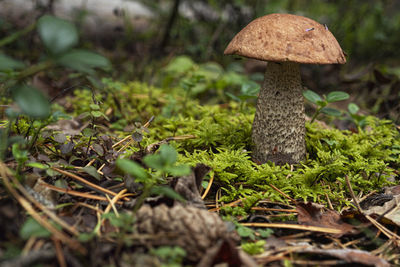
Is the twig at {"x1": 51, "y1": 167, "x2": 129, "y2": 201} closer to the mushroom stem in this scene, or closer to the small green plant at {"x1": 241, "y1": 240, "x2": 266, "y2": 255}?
the small green plant at {"x1": 241, "y1": 240, "x2": 266, "y2": 255}

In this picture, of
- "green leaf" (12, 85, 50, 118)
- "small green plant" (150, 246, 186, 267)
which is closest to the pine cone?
"small green plant" (150, 246, 186, 267)

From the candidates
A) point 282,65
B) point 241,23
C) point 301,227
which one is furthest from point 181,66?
point 301,227

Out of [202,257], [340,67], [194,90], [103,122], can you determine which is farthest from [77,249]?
[340,67]

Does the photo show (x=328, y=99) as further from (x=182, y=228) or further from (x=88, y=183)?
(x=88, y=183)

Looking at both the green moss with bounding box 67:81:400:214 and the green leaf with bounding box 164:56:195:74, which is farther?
the green leaf with bounding box 164:56:195:74

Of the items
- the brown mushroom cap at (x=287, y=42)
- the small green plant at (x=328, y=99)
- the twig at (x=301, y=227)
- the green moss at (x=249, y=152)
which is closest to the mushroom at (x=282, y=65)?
the brown mushroom cap at (x=287, y=42)

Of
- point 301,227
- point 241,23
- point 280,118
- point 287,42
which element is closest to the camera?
point 301,227
